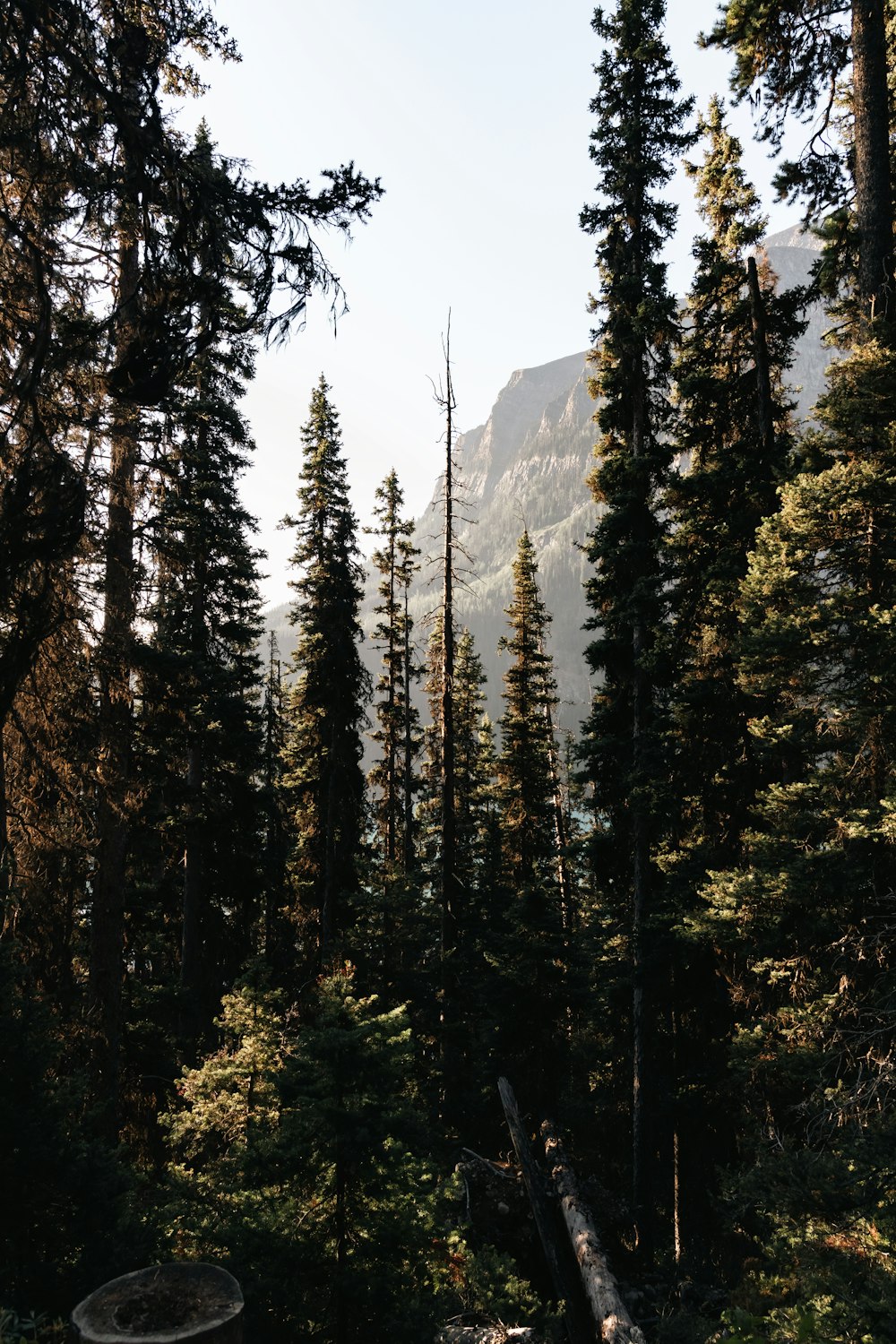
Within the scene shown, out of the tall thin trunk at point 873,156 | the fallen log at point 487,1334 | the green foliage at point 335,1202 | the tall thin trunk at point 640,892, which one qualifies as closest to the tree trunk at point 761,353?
the tall thin trunk at point 640,892

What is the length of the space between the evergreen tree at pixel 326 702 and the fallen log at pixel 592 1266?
31.0 feet

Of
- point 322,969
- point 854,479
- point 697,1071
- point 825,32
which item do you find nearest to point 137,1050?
point 322,969

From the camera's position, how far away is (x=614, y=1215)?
543 inches

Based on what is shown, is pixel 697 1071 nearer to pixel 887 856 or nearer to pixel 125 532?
pixel 887 856

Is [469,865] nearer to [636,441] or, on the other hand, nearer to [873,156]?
[636,441]

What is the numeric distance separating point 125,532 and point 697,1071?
45.4 feet

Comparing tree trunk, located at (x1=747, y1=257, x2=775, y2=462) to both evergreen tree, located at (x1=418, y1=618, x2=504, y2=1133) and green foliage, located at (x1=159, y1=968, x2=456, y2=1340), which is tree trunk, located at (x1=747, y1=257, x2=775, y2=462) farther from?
green foliage, located at (x1=159, y1=968, x2=456, y2=1340)

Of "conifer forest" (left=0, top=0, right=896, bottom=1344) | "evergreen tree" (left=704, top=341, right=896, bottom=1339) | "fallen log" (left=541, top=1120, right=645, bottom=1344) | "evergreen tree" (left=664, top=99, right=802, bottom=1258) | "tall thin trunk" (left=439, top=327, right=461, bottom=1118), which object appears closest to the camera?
"conifer forest" (left=0, top=0, right=896, bottom=1344)

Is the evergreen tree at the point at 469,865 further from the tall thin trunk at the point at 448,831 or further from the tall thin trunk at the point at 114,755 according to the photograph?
the tall thin trunk at the point at 114,755

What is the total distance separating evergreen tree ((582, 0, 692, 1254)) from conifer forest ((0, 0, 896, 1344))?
0.10 meters

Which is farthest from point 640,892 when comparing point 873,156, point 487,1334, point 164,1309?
point 873,156

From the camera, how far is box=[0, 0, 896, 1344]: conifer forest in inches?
219

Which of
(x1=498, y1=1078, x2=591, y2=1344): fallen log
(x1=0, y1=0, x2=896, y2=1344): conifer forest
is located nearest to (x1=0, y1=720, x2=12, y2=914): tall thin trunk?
(x1=0, y1=0, x2=896, y2=1344): conifer forest

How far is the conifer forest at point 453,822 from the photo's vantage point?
18.2ft
